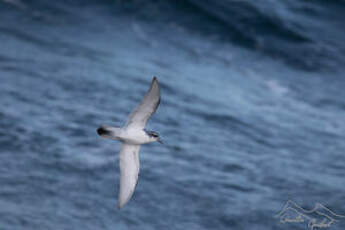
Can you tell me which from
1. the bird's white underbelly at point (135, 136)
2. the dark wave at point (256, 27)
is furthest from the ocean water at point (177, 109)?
the bird's white underbelly at point (135, 136)

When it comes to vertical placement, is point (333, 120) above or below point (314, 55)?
below

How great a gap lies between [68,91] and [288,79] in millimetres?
12476

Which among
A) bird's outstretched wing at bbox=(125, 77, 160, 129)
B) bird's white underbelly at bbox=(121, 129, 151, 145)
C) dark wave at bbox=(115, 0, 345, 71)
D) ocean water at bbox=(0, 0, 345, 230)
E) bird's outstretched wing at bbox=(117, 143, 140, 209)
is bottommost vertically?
bird's outstretched wing at bbox=(117, 143, 140, 209)

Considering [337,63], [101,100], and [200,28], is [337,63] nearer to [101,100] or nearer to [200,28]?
[200,28]

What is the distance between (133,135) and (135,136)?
49 millimetres

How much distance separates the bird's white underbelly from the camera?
11.1m

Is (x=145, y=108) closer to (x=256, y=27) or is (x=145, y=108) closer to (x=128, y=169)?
(x=128, y=169)

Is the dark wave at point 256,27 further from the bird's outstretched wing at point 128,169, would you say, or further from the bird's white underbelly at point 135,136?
the bird's white underbelly at point 135,136

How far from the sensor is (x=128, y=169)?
1172cm

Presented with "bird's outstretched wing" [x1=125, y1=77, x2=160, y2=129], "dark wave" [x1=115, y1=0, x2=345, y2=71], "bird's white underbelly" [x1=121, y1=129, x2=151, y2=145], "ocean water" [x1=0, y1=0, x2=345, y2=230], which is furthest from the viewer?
"dark wave" [x1=115, y1=0, x2=345, y2=71]

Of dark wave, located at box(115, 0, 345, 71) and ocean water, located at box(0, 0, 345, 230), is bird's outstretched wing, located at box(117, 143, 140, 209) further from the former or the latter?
dark wave, located at box(115, 0, 345, 71)

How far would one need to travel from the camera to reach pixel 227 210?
18.4 meters

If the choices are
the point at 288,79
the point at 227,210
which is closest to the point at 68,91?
the point at 227,210

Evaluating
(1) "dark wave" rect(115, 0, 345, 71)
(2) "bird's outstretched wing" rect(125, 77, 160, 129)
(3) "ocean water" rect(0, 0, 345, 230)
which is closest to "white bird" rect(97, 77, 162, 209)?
(2) "bird's outstretched wing" rect(125, 77, 160, 129)
